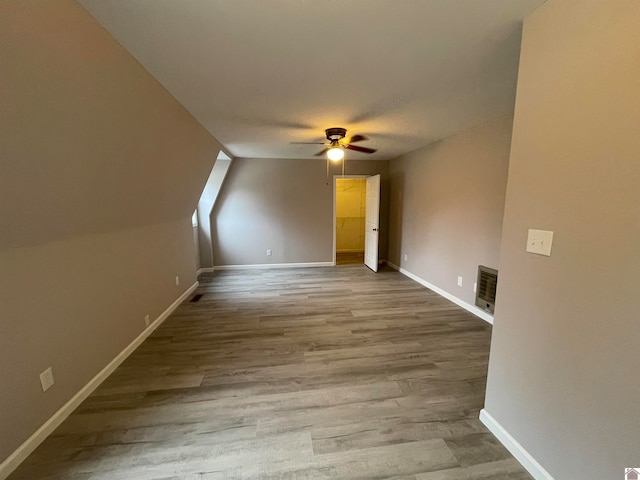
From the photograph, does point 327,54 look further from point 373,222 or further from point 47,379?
point 373,222

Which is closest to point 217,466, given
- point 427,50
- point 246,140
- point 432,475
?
point 432,475

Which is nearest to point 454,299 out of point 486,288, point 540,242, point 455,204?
point 486,288

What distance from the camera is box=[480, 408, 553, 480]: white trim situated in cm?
127

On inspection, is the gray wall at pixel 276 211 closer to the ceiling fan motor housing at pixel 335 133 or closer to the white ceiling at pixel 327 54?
the ceiling fan motor housing at pixel 335 133

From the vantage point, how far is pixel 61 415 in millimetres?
1593

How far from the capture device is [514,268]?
4.55 ft

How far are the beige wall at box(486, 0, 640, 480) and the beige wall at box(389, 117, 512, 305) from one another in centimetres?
170

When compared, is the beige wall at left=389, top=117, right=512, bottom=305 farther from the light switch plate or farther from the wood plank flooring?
the light switch plate

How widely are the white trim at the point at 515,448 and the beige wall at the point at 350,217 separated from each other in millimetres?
5981

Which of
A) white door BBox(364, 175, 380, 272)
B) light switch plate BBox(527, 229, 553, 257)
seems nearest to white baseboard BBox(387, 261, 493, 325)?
white door BBox(364, 175, 380, 272)

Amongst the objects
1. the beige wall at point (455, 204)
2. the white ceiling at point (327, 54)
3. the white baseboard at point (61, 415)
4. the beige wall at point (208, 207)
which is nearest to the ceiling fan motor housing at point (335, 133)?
the white ceiling at point (327, 54)

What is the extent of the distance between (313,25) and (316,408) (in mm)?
2327

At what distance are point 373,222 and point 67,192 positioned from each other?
181 inches

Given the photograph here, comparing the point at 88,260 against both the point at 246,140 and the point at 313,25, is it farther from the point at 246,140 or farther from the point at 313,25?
the point at 246,140
